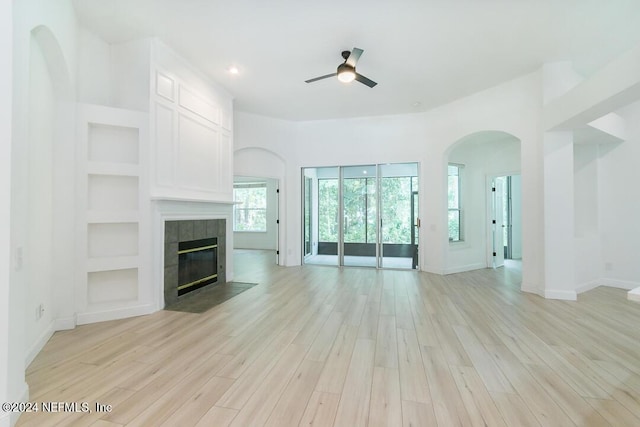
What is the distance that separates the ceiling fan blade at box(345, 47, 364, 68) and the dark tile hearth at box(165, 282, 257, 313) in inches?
142

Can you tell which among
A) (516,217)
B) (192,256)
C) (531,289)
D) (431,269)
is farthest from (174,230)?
(516,217)

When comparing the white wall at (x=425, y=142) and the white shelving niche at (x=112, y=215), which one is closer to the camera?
the white shelving niche at (x=112, y=215)

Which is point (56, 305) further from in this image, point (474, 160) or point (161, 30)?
point (474, 160)

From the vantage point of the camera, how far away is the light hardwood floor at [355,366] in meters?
1.65

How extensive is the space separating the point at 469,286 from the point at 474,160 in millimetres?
3088

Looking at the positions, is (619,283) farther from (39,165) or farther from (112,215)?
(39,165)

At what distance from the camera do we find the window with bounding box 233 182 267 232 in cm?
1002

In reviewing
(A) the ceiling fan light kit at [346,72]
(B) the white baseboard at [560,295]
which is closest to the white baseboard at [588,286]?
(B) the white baseboard at [560,295]

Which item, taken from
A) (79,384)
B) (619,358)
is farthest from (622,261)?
(79,384)

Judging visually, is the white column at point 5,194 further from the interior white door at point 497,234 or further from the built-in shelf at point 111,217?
the interior white door at point 497,234

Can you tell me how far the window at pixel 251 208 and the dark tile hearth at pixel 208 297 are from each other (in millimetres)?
5384

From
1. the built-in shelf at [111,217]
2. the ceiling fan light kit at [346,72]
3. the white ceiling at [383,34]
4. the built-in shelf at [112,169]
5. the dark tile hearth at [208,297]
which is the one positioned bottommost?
the dark tile hearth at [208,297]

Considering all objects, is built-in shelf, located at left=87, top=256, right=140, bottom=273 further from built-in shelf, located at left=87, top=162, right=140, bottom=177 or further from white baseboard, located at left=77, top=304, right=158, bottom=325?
built-in shelf, located at left=87, top=162, right=140, bottom=177

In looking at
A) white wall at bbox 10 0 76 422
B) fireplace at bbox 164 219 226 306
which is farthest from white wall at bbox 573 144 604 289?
white wall at bbox 10 0 76 422
